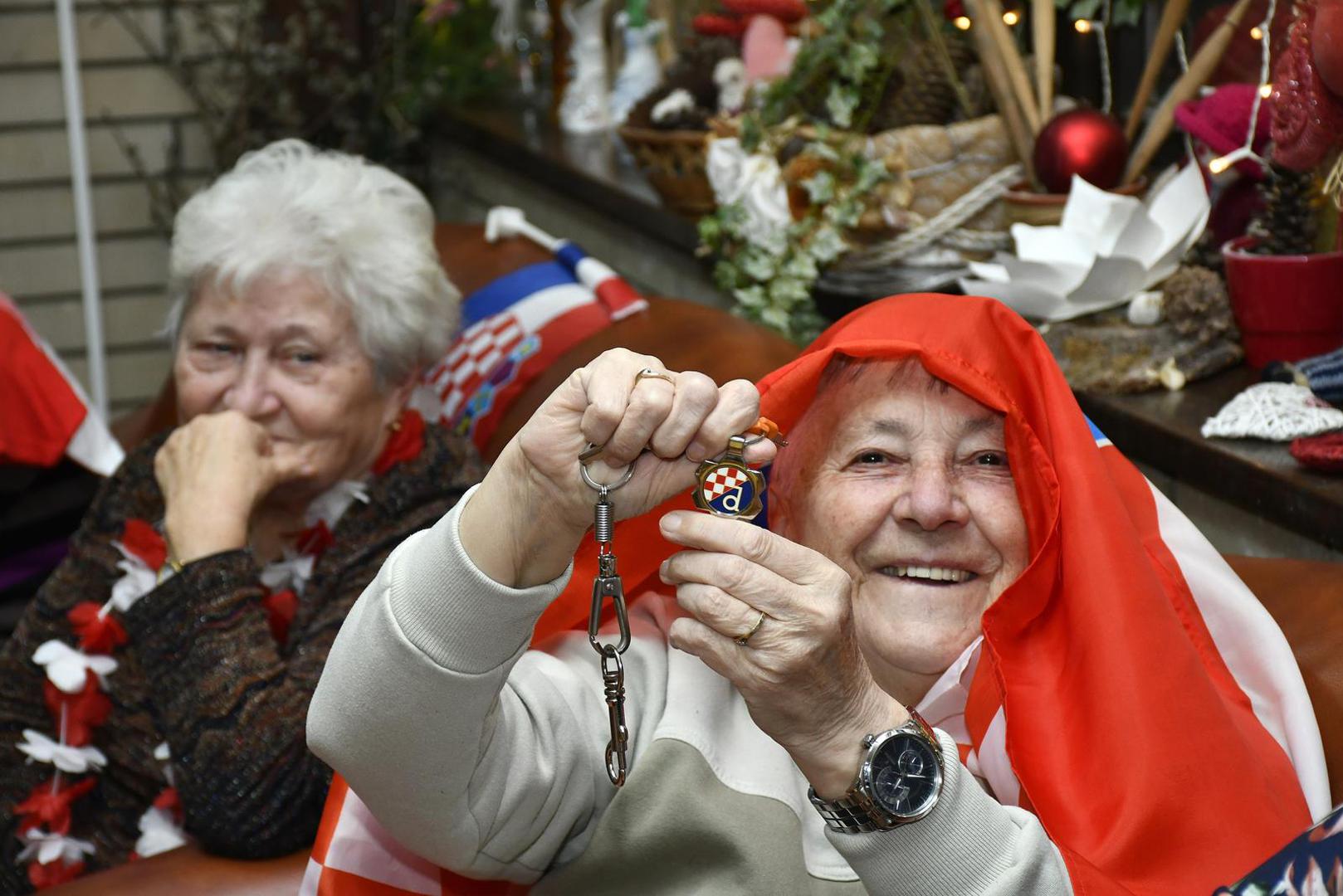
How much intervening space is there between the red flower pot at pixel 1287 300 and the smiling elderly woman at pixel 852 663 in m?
0.47

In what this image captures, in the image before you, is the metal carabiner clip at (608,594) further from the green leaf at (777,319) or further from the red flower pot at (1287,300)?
the green leaf at (777,319)

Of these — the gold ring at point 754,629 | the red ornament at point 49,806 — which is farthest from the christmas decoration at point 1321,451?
the red ornament at point 49,806

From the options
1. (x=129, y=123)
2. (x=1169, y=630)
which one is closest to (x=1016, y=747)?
(x=1169, y=630)

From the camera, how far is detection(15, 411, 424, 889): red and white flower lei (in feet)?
6.39

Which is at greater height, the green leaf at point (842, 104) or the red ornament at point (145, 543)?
the green leaf at point (842, 104)

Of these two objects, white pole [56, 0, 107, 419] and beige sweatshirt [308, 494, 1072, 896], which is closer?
beige sweatshirt [308, 494, 1072, 896]

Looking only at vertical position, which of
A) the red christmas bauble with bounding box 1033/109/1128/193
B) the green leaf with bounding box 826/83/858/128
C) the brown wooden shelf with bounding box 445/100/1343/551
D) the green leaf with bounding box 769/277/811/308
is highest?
the red christmas bauble with bounding box 1033/109/1128/193

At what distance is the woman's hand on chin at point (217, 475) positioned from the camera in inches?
75.8

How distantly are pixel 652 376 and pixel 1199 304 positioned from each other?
1.07 metres

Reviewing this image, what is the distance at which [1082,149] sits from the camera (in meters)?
2.11

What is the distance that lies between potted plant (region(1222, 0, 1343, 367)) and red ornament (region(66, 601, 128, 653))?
1.46 m

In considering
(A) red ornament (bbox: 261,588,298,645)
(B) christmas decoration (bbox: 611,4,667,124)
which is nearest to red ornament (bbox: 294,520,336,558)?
(A) red ornament (bbox: 261,588,298,645)

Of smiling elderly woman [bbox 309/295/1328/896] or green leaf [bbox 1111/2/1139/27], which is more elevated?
green leaf [bbox 1111/2/1139/27]

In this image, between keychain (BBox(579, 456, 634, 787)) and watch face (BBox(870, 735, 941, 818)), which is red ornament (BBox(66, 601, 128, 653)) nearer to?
keychain (BBox(579, 456, 634, 787))
